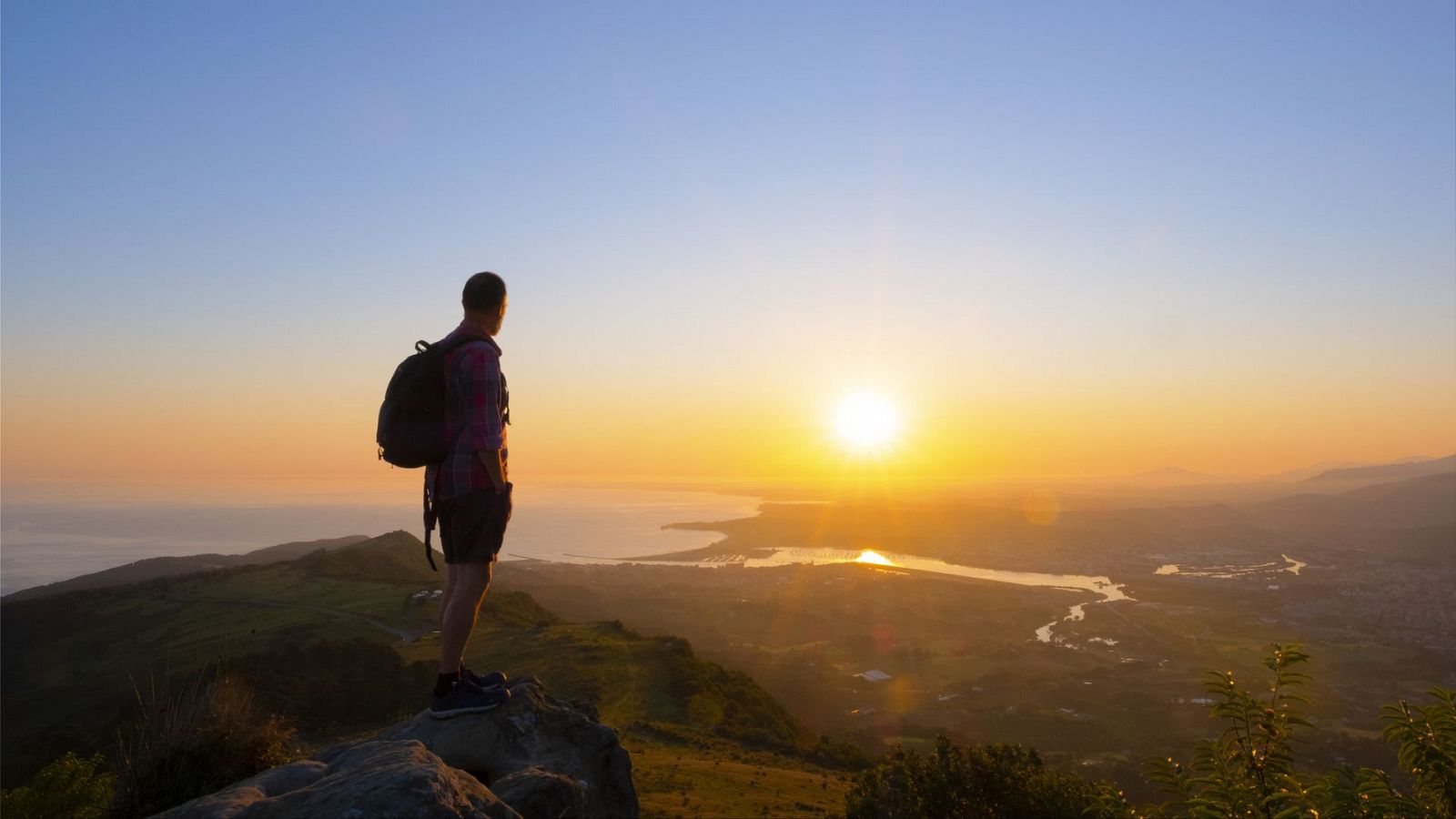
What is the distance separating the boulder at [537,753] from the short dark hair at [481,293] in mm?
3736

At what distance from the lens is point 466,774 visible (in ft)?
16.7

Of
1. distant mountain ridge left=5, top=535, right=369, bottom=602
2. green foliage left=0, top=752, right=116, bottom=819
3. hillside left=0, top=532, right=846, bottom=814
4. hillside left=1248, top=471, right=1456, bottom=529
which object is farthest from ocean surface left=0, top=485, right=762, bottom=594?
hillside left=1248, top=471, right=1456, bottom=529

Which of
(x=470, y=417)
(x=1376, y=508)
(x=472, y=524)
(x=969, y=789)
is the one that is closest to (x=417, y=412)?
(x=470, y=417)

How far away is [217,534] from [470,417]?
156m

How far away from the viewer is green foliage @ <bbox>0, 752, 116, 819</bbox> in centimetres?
1328

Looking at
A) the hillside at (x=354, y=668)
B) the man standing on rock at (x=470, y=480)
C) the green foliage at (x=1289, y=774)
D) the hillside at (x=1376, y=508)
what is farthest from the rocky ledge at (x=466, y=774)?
the hillside at (x=1376, y=508)

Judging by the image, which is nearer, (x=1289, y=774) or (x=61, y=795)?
(x=1289, y=774)

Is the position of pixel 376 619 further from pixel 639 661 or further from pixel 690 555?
pixel 690 555

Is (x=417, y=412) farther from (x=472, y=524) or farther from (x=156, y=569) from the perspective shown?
(x=156, y=569)

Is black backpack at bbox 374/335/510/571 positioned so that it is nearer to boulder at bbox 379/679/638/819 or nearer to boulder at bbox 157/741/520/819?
boulder at bbox 157/741/520/819

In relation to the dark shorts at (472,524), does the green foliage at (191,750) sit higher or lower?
lower

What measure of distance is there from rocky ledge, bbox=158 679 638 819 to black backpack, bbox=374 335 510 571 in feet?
5.66

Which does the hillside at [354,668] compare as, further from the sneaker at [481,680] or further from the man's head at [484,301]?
the man's head at [484,301]

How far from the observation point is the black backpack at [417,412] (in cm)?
573
